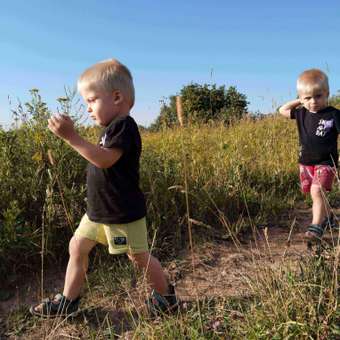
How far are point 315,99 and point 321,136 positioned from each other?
0.30m

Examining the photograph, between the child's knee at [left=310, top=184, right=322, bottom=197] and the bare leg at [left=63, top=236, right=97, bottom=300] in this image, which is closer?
the bare leg at [left=63, top=236, right=97, bottom=300]

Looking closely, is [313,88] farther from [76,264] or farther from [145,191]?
[76,264]

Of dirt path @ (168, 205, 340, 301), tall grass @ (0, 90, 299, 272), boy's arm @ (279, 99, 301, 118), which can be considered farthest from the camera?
boy's arm @ (279, 99, 301, 118)

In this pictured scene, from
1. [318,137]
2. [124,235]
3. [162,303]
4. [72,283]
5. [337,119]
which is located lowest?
[162,303]

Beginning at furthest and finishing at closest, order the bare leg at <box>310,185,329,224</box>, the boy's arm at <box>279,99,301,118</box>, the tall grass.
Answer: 1. the boy's arm at <box>279,99,301,118</box>
2. the bare leg at <box>310,185,329,224</box>
3. the tall grass

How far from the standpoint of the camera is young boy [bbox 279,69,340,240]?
3.37 metres

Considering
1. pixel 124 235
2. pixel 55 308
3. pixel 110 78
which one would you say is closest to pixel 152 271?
pixel 124 235

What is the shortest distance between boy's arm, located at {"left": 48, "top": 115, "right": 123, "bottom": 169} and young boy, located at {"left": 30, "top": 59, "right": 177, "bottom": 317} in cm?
4

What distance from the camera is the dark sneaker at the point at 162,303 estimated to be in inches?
90.7

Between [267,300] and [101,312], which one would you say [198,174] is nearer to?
[101,312]

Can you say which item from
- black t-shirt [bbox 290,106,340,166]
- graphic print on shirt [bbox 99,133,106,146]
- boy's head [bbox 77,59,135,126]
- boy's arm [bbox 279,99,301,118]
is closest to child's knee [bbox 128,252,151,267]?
graphic print on shirt [bbox 99,133,106,146]

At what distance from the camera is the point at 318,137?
3.45 metres

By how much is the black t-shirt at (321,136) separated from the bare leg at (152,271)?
5.79 ft

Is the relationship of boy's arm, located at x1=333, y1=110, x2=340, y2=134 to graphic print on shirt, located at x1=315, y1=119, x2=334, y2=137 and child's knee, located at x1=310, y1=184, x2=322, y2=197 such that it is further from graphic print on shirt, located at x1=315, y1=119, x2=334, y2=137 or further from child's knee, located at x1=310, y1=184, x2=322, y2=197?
child's knee, located at x1=310, y1=184, x2=322, y2=197
